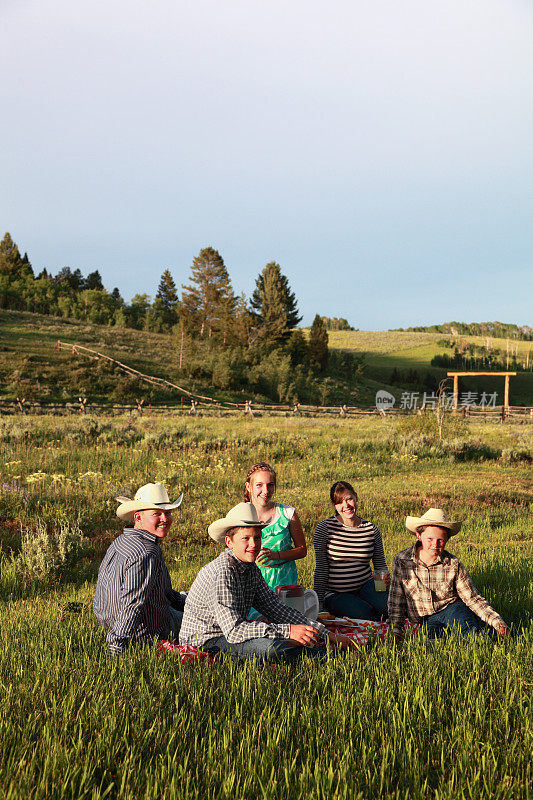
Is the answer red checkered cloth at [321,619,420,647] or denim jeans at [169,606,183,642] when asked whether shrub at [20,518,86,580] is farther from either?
red checkered cloth at [321,619,420,647]

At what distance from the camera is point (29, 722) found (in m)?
2.66

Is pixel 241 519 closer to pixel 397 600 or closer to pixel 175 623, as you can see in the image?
pixel 175 623

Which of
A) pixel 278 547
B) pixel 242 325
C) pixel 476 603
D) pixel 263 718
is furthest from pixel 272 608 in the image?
pixel 242 325

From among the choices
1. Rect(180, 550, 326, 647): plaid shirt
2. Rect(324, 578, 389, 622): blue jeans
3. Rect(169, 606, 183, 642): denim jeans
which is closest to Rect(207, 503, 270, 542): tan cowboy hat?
Rect(180, 550, 326, 647): plaid shirt

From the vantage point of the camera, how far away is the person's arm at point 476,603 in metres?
4.32

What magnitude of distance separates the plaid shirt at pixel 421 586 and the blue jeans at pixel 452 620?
6 cm

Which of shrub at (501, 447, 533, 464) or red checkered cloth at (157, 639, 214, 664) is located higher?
red checkered cloth at (157, 639, 214, 664)

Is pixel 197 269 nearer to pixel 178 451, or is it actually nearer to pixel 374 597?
pixel 178 451

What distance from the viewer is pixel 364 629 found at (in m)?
5.00

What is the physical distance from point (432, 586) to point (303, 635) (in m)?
1.53

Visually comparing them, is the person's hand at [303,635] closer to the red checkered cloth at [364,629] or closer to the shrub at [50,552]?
the red checkered cloth at [364,629]

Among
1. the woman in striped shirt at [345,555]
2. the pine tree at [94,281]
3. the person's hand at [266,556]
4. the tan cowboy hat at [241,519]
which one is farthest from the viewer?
Result: the pine tree at [94,281]

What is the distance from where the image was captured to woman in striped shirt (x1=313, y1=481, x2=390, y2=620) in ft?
18.7

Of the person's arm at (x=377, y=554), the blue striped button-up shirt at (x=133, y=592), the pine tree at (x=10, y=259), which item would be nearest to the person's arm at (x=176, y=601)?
the blue striped button-up shirt at (x=133, y=592)
